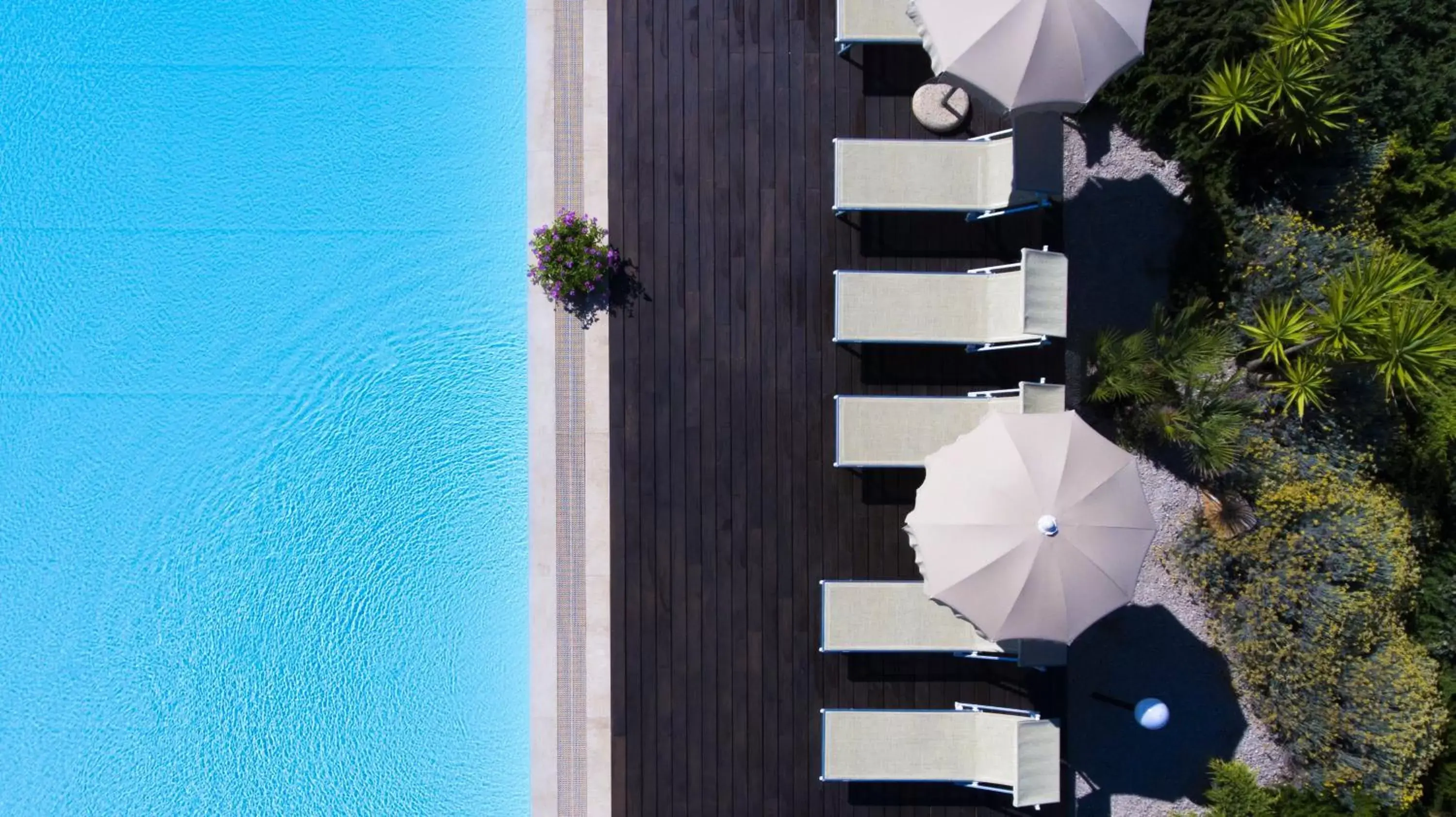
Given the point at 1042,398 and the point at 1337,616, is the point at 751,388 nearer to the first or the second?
the point at 1042,398

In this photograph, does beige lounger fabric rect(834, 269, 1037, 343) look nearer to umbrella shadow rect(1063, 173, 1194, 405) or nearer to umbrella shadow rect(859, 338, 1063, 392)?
umbrella shadow rect(859, 338, 1063, 392)

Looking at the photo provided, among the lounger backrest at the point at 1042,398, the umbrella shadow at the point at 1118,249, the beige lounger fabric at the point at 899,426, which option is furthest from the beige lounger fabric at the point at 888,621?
the umbrella shadow at the point at 1118,249

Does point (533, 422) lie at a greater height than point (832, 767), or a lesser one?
greater

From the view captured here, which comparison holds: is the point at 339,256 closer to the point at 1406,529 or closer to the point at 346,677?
the point at 346,677

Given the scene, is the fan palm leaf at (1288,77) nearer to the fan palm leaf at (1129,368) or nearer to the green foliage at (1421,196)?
the green foliage at (1421,196)

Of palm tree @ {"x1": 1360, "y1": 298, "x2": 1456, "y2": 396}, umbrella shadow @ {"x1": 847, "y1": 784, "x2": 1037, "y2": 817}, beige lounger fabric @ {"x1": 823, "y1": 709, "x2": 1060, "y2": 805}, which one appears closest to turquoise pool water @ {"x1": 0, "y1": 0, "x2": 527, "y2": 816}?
beige lounger fabric @ {"x1": 823, "y1": 709, "x2": 1060, "y2": 805}

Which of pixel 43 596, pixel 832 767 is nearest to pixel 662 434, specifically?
pixel 832 767
